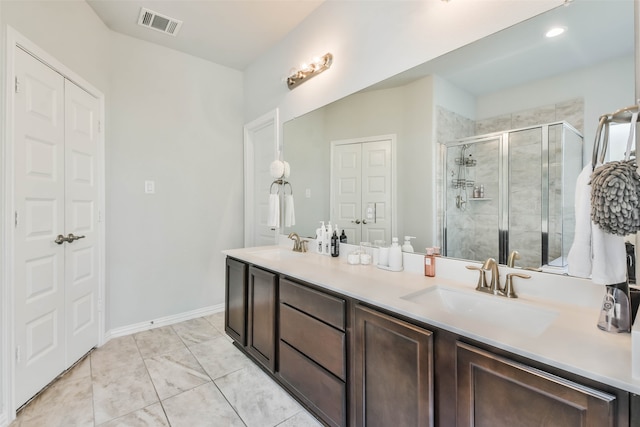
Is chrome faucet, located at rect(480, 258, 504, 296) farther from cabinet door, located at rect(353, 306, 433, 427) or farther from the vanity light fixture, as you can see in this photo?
the vanity light fixture

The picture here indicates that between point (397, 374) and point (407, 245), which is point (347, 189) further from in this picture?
point (397, 374)

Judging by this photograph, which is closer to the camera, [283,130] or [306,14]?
[306,14]

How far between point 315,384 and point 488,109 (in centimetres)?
163

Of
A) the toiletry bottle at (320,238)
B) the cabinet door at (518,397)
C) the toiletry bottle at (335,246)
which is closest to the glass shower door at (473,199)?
the cabinet door at (518,397)

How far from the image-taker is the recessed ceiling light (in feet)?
3.77

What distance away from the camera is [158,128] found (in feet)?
9.26

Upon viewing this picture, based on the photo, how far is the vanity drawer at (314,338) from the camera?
1.36 metres

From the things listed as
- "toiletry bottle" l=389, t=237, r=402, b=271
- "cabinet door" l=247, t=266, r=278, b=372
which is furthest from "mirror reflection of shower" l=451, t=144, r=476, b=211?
"cabinet door" l=247, t=266, r=278, b=372

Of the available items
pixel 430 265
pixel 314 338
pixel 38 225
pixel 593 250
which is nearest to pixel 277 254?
pixel 314 338

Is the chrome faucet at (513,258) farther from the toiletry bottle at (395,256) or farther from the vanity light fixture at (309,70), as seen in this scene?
the vanity light fixture at (309,70)

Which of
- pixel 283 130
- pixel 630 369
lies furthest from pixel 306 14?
pixel 630 369

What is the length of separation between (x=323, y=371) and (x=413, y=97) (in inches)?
62.7

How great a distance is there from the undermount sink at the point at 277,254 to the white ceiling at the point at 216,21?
78.6 inches

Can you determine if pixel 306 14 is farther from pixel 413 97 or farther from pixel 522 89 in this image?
pixel 522 89
